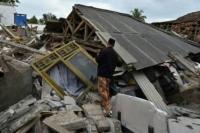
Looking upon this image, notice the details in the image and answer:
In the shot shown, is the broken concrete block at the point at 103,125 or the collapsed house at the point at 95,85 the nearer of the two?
the collapsed house at the point at 95,85

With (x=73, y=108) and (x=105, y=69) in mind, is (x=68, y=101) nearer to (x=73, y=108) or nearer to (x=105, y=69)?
(x=73, y=108)

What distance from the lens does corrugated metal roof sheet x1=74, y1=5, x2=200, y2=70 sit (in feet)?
27.1

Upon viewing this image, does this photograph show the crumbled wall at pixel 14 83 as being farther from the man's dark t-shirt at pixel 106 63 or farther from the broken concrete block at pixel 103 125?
the broken concrete block at pixel 103 125

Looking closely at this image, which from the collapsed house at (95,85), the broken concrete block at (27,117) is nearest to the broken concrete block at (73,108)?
the collapsed house at (95,85)

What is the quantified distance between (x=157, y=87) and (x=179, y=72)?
1.40 metres

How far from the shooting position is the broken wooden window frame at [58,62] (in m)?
7.36

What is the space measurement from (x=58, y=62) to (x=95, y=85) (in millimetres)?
1063

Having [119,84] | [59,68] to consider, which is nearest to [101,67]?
[119,84]

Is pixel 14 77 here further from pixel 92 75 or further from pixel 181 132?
pixel 181 132

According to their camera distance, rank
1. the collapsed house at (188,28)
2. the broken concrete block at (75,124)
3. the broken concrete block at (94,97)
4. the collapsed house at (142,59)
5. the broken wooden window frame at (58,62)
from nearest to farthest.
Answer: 1. the broken concrete block at (75,124)
2. the broken concrete block at (94,97)
3. the collapsed house at (142,59)
4. the broken wooden window frame at (58,62)
5. the collapsed house at (188,28)

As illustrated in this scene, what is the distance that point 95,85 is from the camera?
24.4 ft

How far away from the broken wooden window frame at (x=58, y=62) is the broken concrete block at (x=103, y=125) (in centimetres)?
142

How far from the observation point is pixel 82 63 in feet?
25.6

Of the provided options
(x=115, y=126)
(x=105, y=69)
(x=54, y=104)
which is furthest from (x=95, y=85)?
(x=115, y=126)
